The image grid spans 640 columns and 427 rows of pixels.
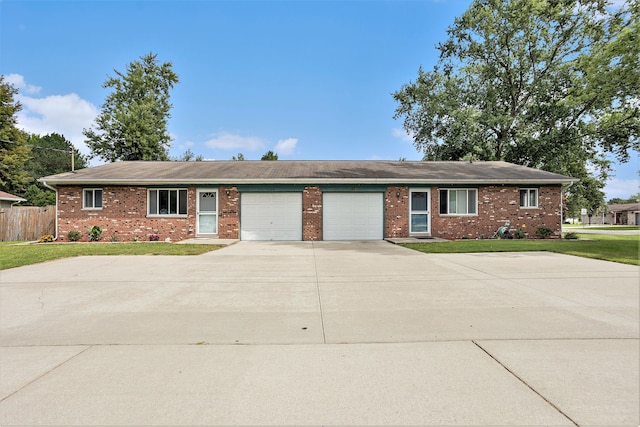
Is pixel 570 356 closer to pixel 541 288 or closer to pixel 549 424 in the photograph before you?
pixel 549 424

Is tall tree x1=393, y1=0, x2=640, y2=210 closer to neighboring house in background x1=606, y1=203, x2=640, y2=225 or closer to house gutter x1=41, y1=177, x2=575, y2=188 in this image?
house gutter x1=41, y1=177, x2=575, y2=188

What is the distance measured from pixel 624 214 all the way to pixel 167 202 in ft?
230

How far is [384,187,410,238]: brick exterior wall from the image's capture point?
15.4 metres

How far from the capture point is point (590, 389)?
2564mm

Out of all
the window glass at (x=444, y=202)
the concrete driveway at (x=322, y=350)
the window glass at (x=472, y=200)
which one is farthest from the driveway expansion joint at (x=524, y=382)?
the window glass at (x=472, y=200)

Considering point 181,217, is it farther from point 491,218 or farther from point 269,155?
point 269,155

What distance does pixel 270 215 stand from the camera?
15328 mm

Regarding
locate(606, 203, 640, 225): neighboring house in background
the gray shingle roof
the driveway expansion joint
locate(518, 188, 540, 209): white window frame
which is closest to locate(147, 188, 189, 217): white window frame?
the gray shingle roof

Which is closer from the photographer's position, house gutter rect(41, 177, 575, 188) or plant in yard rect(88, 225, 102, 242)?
house gutter rect(41, 177, 575, 188)

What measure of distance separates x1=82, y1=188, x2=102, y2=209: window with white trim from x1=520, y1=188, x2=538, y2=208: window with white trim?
63.4ft

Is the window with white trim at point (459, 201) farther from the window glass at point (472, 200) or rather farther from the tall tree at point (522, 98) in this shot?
the tall tree at point (522, 98)

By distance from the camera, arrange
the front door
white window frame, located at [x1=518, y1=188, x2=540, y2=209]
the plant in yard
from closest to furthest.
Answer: the plant in yard < the front door < white window frame, located at [x1=518, y1=188, x2=540, y2=209]

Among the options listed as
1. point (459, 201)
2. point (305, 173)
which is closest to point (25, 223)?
point (305, 173)

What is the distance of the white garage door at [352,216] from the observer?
606 inches
